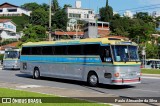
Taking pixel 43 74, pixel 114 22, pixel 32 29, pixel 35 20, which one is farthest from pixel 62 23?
pixel 43 74

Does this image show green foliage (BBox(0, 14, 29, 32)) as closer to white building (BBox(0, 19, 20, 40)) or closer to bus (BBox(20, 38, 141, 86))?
white building (BBox(0, 19, 20, 40))

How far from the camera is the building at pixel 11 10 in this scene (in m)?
151

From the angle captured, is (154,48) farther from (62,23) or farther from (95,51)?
(95,51)

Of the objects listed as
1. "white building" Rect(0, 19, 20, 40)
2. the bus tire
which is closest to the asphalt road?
the bus tire

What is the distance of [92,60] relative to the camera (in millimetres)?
21172

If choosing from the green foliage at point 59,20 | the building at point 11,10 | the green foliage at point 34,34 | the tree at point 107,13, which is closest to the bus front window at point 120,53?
the green foliage at point 34,34

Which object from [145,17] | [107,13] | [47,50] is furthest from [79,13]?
[47,50]

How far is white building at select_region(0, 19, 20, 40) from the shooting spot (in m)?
121

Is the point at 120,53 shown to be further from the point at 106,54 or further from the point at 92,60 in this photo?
the point at 92,60

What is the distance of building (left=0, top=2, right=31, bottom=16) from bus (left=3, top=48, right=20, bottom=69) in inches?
4335

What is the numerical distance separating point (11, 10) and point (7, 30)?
111 ft

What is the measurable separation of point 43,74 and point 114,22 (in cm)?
10580

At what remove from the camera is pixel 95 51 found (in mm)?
21062

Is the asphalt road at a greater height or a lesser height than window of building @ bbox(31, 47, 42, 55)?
lesser
